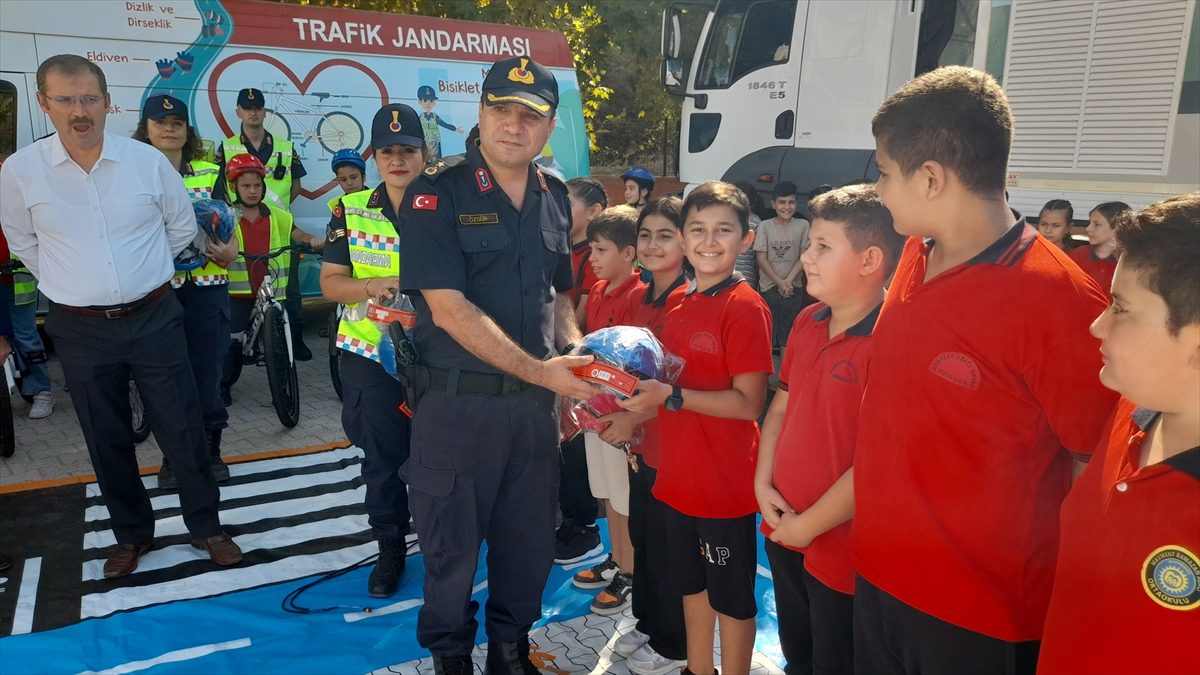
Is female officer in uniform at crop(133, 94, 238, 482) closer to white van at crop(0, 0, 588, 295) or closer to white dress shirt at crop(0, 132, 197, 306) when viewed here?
white dress shirt at crop(0, 132, 197, 306)

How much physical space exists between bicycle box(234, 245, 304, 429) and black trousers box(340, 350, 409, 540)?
202 centimetres

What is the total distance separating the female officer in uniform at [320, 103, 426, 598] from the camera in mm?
3305

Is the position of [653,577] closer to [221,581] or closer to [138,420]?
[221,581]

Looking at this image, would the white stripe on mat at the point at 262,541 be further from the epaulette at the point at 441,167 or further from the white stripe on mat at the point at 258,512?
the epaulette at the point at 441,167

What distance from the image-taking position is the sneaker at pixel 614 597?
3.28 m

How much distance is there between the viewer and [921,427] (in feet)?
5.08

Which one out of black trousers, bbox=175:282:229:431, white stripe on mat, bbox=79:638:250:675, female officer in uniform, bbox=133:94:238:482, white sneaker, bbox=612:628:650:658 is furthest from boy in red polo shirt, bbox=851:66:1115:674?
black trousers, bbox=175:282:229:431

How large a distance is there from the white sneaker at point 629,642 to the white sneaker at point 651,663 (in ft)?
0.10

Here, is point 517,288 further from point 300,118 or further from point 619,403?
point 300,118

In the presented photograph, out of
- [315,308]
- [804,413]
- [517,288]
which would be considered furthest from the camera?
[315,308]

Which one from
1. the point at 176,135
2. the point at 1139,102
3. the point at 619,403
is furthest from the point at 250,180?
the point at 1139,102

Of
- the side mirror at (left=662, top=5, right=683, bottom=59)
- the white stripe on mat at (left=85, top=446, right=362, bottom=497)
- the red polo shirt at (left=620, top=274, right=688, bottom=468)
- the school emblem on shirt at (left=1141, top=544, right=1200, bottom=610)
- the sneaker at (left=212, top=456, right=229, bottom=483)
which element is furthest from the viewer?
the side mirror at (left=662, top=5, right=683, bottom=59)

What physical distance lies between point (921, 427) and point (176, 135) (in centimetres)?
453

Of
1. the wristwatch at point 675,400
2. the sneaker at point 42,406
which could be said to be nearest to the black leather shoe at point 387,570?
the wristwatch at point 675,400
